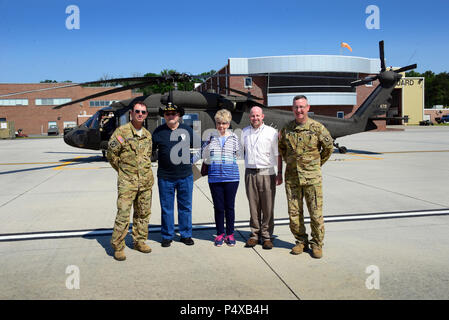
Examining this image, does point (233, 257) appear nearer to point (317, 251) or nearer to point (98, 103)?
point (317, 251)

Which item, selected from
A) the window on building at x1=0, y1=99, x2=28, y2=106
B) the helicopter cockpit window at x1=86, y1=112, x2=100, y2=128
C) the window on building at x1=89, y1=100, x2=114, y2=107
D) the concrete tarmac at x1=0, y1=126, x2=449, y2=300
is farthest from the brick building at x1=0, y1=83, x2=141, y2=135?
the concrete tarmac at x1=0, y1=126, x2=449, y2=300

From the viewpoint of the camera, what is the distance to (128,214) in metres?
4.28

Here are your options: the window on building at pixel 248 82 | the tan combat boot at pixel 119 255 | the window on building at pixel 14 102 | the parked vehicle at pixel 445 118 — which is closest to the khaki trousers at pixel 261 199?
the tan combat boot at pixel 119 255

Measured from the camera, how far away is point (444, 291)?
3172 mm

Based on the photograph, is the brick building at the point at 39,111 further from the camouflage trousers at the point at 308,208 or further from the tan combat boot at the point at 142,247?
the camouflage trousers at the point at 308,208

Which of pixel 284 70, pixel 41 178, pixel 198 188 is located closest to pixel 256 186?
pixel 198 188

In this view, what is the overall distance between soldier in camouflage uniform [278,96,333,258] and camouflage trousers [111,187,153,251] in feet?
6.04

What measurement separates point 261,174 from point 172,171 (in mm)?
1189

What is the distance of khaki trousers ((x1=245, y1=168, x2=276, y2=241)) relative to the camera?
4523 mm

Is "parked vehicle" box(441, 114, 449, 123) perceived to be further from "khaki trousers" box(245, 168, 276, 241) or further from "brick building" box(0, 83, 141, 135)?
"khaki trousers" box(245, 168, 276, 241)

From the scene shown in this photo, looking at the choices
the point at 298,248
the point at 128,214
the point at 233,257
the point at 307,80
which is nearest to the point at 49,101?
the point at 307,80
